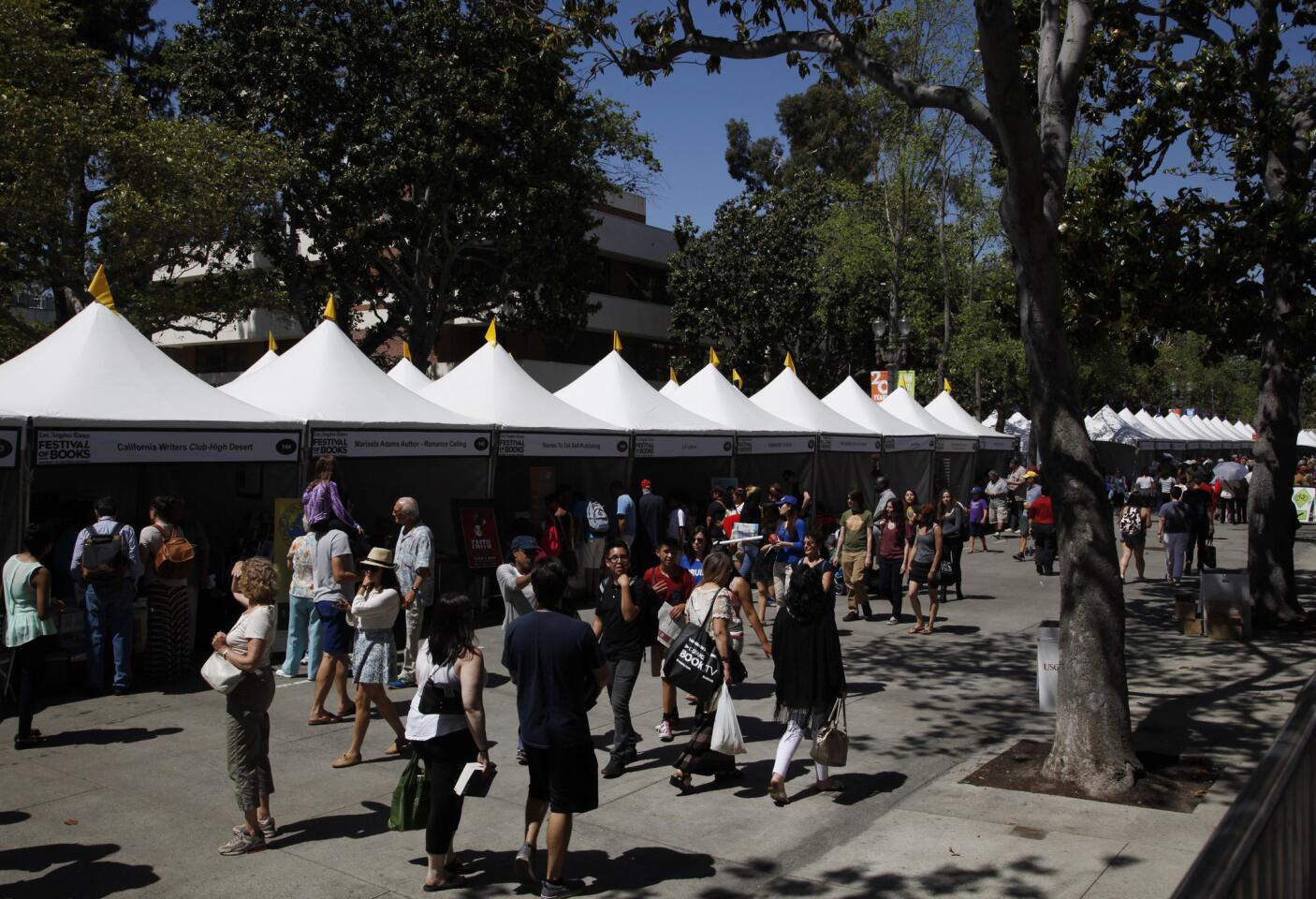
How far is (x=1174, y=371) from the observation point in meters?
61.3

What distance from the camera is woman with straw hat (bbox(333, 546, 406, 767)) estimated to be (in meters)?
7.25

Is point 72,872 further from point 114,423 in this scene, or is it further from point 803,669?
point 114,423

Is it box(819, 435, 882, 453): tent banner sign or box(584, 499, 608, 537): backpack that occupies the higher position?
box(819, 435, 882, 453): tent banner sign

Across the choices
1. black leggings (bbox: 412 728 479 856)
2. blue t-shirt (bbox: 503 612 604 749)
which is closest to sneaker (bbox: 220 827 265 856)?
black leggings (bbox: 412 728 479 856)

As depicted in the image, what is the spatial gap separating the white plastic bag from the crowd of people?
2.4 inches

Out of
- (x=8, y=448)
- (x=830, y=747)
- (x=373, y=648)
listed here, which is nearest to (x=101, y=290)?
(x=8, y=448)

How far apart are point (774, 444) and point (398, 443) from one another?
846 centimetres

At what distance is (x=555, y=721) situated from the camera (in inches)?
197

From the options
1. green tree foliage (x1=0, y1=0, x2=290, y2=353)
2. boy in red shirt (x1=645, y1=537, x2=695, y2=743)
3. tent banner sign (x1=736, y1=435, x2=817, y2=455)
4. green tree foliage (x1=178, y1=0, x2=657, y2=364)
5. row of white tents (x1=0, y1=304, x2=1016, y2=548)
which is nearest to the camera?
boy in red shirt (x1=645, y1=537, x2=695, y2=743)

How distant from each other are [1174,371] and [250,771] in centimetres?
6451

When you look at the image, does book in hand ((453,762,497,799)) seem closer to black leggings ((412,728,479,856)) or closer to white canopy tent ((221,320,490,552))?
black leggings ((412,728,479,856))

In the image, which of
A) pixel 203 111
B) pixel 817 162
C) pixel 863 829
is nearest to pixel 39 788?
pixel 863 829

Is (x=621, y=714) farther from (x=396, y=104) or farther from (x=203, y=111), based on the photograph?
(x=203, y=111)

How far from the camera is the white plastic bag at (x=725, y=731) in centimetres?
646
